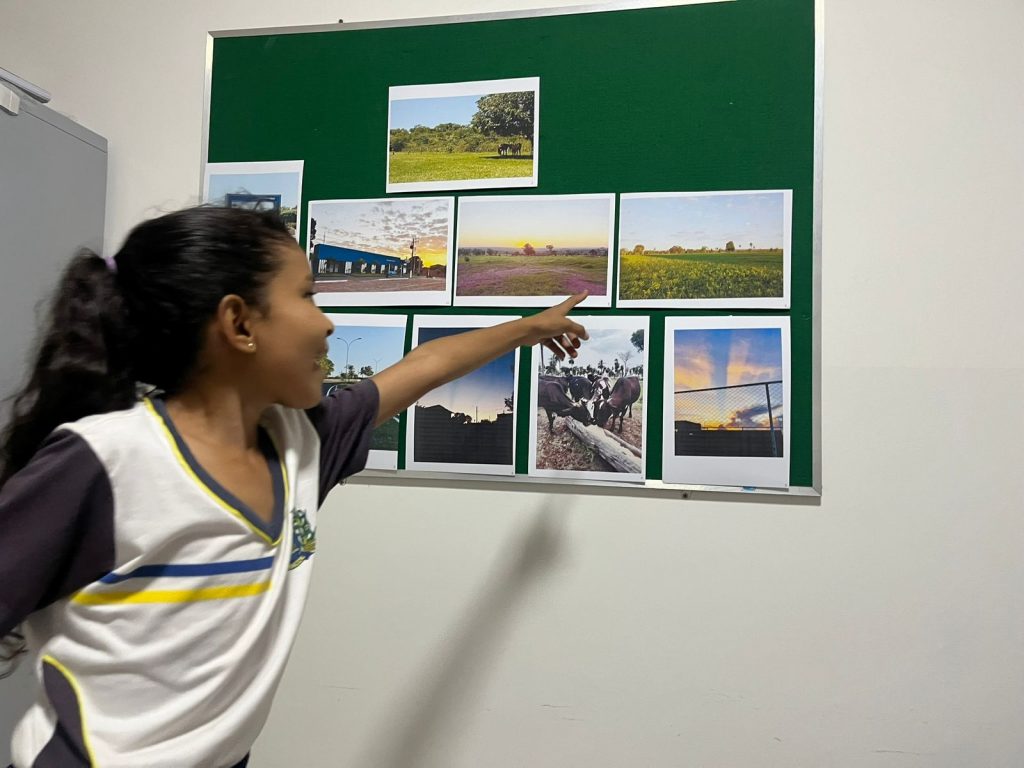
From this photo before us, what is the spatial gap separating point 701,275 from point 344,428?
2.59ft

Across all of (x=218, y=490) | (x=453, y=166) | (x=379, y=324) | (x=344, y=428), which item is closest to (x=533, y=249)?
(x=453, y=166)

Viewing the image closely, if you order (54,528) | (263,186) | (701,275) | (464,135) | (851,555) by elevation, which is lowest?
(851,555)

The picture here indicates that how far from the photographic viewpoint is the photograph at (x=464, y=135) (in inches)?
56.6

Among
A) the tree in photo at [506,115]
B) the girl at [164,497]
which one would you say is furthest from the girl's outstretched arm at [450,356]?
the tree in photo at [506,115]

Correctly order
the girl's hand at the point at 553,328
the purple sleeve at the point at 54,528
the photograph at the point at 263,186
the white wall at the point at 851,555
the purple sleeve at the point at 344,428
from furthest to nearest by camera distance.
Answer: the photograph at the point at 263,186
the white wall at the point at 851,555
the girl's hand at the point at 553,328
the purple sleeve at the point at 344,428
the purple sleeve at the point at 54,528

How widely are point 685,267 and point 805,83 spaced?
43cm

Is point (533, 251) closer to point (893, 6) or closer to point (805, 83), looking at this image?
point (805, 83)

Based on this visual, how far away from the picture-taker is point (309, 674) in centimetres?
147

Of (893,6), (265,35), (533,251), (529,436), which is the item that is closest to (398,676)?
(529,436)

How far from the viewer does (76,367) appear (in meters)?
0.75

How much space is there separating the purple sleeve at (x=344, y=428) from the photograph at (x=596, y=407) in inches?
18.9

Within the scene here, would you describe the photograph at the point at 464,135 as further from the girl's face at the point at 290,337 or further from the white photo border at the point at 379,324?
the girl's face at the point at 290,337

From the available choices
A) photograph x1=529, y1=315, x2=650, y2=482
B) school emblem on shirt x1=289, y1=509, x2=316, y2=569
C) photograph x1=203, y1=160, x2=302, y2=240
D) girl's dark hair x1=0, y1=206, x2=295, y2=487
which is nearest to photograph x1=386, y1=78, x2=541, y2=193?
photograph x1=203, y1=160, x2=302, y2=240

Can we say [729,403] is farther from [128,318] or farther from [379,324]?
[128,318]
